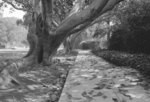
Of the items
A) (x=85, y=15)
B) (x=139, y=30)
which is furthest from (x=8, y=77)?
(x=139, y=30)

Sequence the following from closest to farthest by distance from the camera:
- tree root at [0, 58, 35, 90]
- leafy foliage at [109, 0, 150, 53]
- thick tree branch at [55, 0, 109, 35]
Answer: tree root at [0, 58, 35, 90]
thick tree branch at [55, 0, 109, 35]
leafy foliage at [109, 0, 150, 53]

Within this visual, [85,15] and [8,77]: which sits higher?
[85,15]

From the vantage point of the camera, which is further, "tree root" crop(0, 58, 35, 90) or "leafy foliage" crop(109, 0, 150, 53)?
"leafy foliage" crop(109, 0, 150, 53)

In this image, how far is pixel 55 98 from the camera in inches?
138

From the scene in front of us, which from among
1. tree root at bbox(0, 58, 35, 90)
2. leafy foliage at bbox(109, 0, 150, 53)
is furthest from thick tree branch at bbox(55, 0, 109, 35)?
leafy foliage at bbox(109, 0, 150, 53)

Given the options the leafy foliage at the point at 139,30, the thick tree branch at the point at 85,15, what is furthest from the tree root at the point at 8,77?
the leafy foliage at the point at 139,30

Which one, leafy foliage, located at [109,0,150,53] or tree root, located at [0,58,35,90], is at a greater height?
leafy foliage, located at [109,0,150,53]

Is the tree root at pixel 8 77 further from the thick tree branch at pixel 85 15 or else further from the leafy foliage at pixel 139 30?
the leafy foliage at pixel 139 30

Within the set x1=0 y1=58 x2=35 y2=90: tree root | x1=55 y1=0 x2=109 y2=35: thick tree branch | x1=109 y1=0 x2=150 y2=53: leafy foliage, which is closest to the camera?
x1=0 y1=58 x2=35 y2=90: tree root

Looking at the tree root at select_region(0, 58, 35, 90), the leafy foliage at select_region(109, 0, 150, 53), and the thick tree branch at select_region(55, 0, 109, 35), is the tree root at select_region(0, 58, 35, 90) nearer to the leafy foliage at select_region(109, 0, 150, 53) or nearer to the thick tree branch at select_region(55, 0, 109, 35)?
the thick tree branch at select_region(55, 0, 109, 35)

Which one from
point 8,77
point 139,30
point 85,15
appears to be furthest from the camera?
point 139,30

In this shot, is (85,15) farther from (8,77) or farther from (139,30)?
(139,30)

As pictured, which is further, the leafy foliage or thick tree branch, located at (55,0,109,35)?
the leafy foliage

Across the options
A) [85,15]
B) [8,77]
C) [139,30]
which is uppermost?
[85,15]
